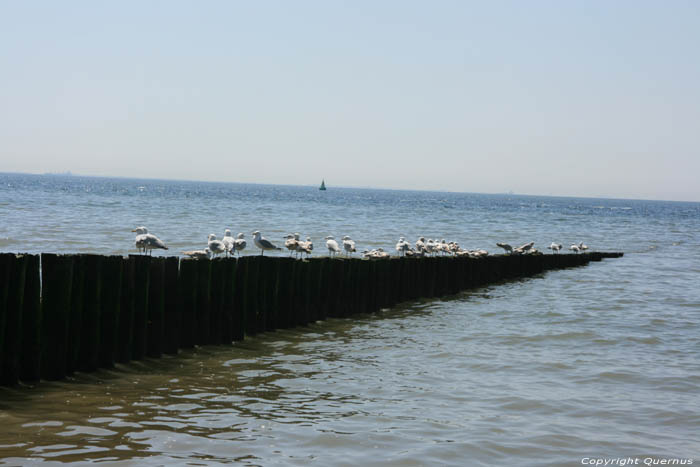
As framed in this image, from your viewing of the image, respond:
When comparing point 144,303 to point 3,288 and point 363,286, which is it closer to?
point 3,288

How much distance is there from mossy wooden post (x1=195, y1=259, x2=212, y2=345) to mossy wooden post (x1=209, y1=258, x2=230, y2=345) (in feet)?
0.32

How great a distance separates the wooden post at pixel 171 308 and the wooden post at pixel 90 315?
4.19 ft

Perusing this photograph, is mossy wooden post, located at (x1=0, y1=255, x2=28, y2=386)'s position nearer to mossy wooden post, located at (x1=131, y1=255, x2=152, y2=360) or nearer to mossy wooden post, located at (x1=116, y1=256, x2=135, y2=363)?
mossy wooden post, located at (x1=116, y1=256, x2=135, y2=363)

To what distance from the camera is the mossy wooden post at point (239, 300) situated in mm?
11672

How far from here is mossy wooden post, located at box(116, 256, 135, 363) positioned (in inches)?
375

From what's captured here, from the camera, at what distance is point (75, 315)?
882 cm

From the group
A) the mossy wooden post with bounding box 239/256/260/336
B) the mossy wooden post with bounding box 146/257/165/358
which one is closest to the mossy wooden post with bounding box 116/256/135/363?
the mossy wooden post with bounding box 146/257/165/358

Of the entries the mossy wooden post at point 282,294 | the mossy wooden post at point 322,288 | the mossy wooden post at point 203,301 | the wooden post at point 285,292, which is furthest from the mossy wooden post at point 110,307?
the mossy wooden post at point 322,288

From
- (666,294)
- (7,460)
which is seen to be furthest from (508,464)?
(666,294)

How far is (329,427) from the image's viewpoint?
738 centimetres

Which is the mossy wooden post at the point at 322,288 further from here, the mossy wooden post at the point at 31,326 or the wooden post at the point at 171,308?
the mossy wooden post at the point at 31,326

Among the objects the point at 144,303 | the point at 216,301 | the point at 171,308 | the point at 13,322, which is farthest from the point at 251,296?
the point at 13,322

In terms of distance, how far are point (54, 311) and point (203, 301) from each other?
8.95 ft
